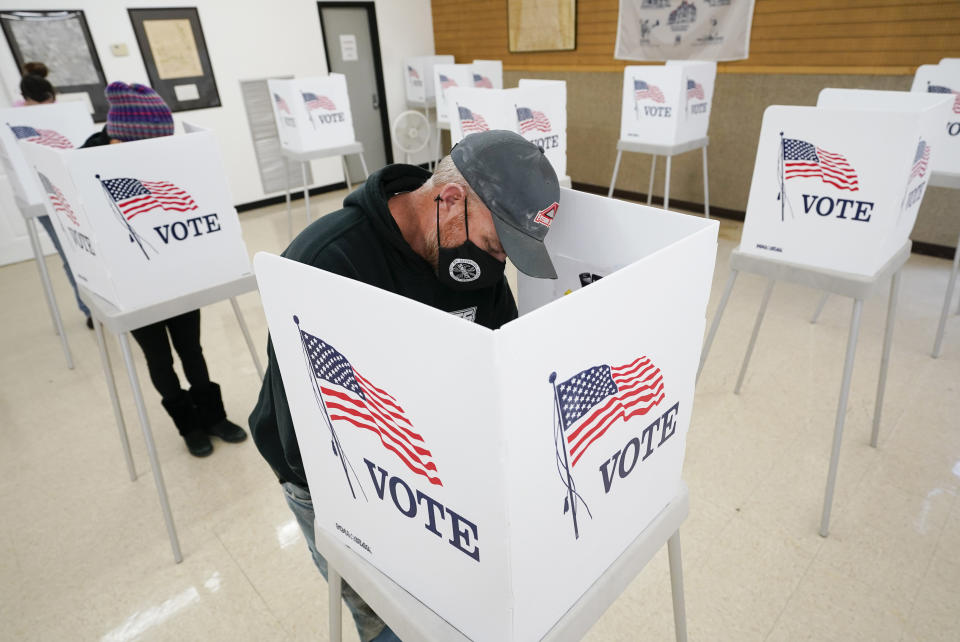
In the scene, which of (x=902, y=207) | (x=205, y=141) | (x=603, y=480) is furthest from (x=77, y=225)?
(x=902, y=207)

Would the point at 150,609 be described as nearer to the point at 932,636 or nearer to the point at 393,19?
the point at 932,636

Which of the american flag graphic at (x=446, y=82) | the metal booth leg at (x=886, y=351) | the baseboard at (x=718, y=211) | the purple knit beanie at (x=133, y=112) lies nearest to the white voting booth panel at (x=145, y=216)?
the purple knit beanie at (x=133, y=112)

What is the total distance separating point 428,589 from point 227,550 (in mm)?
1351

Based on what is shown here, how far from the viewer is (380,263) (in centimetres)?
92

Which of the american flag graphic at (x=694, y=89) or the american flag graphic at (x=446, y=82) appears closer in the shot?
the american flag graphic at (x=694, y=89)

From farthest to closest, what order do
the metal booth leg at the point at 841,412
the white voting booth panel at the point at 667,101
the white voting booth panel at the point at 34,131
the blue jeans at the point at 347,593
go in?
the white voting booth panel at the point at 667,101, the white voting booth panel at the point at 34,131, the metal booth leg at the point at 841,412, the blue jeans at the point at 347,593

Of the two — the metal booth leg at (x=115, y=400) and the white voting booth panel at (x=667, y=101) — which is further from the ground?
the white voting booth panel at (x=667, y=101)

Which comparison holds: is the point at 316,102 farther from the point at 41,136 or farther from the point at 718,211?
the point at 718,211

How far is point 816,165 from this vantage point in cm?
147

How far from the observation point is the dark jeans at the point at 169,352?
1.87 m

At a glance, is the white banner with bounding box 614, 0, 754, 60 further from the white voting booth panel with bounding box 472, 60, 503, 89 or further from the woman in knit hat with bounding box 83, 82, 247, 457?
the woman in knit hat with bounding box 83, 82, 247, 457

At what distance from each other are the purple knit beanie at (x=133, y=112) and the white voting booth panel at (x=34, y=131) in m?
1.18

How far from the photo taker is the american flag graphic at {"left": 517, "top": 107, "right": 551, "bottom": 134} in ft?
9.28

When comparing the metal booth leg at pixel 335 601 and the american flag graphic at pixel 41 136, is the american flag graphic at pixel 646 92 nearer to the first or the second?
the american flag graphic at pixel 41 136
